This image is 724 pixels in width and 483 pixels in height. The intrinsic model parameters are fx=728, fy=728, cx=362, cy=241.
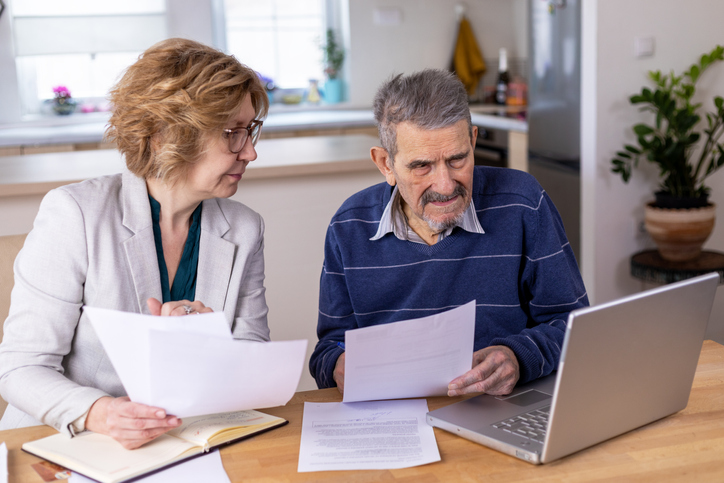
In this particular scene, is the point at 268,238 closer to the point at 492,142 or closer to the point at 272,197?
the point at 272,197

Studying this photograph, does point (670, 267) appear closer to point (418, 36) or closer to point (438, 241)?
point (438, 241)

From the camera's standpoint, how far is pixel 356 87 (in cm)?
523

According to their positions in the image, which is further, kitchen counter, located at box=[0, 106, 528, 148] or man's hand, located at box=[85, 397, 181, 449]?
kitchen counter, located at box=[0, 106, 528, 148]

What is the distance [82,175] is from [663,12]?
257 cm

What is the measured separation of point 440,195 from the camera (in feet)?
4.52

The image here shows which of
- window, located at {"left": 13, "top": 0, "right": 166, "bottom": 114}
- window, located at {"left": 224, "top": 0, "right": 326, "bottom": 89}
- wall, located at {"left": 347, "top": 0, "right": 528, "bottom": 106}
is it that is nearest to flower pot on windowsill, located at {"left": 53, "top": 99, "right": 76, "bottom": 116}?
window, located at {"left": 13, "top": 0, "right": 166, "bottom": 114}

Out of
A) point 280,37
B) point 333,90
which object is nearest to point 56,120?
point 280,37

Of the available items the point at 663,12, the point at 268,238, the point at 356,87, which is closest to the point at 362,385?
the point at 268,238

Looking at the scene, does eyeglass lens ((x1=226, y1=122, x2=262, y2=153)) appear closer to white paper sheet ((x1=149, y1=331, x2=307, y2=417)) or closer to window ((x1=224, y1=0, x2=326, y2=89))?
white paper sheet ((x1=149, y1=331, x2=307, y2=417))

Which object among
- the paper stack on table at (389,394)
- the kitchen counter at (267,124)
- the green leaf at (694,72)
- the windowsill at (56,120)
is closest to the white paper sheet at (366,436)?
the paper stack on table at (389,394)

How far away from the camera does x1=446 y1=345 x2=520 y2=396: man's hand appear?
3.76ft

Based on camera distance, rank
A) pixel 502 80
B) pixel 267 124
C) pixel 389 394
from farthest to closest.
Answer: pixel 502 80 < pixel 267 124 < pixel 389 394

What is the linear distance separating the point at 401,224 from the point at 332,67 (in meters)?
3.96

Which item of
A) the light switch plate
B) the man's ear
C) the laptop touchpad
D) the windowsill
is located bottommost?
the laptop touchpad
